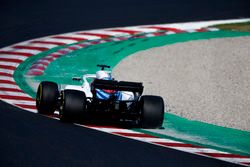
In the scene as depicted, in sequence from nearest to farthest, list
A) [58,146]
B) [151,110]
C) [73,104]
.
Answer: [58,146] → [73,104] → [151,110]

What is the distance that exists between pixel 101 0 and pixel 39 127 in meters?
18.7

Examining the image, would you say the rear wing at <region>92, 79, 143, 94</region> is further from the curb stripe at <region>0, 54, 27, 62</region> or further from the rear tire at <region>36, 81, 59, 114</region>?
the curb stripe at <region>0, 54, 27, 62</region>

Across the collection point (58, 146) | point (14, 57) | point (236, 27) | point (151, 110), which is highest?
point (236, 27)

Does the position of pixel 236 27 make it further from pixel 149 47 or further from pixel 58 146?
pixel 58 146

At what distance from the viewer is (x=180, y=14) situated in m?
35.2

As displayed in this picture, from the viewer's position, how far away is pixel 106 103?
19312 millimetres

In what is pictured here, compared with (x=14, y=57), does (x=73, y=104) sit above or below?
below

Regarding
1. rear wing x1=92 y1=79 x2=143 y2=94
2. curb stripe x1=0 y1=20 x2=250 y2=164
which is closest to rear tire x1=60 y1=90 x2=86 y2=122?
rear wing x1=92 y1=79 x2=143 y2=94

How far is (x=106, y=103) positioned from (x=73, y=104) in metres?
0.89

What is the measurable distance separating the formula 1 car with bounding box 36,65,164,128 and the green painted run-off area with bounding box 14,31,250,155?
2.06 feet

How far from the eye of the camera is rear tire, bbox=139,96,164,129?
62.2 feet

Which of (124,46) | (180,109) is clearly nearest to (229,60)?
(124,46)

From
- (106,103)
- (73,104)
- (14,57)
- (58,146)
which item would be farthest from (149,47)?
(58,146)

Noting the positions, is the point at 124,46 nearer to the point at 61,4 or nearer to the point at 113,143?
the point at 61,4
